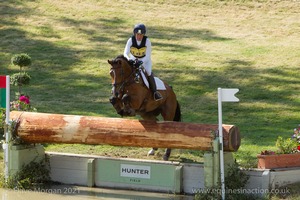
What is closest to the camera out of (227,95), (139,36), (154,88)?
(227,95)

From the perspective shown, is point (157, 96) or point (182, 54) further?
point (182, 54)

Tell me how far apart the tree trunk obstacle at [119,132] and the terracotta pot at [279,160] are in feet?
1.71

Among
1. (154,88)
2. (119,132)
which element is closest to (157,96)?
(154,88)

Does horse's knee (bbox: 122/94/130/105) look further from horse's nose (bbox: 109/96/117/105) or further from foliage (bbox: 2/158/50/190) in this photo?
foliage (bbox: 2/158/50/190)

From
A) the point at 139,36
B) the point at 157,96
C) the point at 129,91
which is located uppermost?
the point at 139,36

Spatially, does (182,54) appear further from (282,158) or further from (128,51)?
(282,158)

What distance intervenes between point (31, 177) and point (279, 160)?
351cm

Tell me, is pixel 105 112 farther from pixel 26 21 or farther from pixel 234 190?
pixel 26 21

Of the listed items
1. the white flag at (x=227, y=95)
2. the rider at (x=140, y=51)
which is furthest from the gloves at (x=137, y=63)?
the white flag at (x=227, y=95)

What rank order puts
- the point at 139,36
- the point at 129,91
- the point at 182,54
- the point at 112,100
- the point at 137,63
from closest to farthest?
the point at 112,100
the point at 129,91
the point at 137,63
the point at 139,36
the point at 182,54

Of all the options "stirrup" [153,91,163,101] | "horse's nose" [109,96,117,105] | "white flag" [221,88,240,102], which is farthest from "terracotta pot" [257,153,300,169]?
"horse's nose" [109,96,117,105]

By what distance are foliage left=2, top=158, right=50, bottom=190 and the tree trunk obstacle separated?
1.35 ft

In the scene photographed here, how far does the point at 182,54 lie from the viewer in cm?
1912

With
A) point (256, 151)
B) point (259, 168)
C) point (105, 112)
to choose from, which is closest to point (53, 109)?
point (105, 112)
